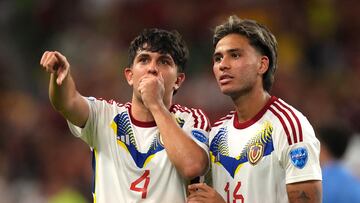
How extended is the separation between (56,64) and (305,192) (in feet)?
5.19

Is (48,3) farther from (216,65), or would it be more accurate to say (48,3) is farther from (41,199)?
(216,65)

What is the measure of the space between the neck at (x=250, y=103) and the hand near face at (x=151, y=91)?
50 cm

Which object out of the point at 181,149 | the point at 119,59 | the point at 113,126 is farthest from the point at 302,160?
the point at 119,59

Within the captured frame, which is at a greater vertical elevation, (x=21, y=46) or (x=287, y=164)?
(x=21, y=46)

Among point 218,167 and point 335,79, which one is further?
point 335,79

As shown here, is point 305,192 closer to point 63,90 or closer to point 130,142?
point 130,142

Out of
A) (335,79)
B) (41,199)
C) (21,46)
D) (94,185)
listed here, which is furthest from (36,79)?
(94,185)

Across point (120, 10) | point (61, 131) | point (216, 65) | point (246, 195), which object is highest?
point (120, 10)

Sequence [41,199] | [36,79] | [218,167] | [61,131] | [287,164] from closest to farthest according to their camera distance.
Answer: [287,164] → [218,167] → [41,199] → [61,131] → [36,79]

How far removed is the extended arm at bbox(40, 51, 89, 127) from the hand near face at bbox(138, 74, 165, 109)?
37 centimetres

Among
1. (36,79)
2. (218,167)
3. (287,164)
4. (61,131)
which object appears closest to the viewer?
(287,164)

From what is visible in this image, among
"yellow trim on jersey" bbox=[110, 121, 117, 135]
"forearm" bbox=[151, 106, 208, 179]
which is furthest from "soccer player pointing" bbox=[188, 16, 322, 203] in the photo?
"yellow trim on jersey" bbox=[110, 121, 117, 135]

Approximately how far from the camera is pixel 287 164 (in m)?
5.23

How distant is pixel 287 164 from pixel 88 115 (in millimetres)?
1238
